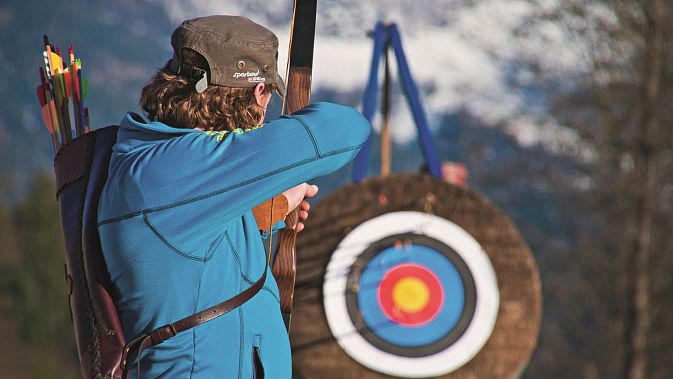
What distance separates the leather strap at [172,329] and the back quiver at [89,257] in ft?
0.10

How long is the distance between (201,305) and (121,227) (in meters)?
0.13

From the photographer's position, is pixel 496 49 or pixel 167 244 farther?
pixel 496 49

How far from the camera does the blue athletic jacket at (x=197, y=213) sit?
93 centimetres

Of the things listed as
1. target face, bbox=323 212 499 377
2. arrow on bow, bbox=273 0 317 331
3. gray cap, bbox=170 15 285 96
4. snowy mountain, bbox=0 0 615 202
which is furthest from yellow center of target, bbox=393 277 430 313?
gray cap, bbox=170 15 285 96

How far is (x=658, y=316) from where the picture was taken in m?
6.39

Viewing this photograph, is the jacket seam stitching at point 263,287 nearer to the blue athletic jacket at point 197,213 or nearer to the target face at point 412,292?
the blue athletic jacket at point 197,213

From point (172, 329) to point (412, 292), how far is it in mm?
1622

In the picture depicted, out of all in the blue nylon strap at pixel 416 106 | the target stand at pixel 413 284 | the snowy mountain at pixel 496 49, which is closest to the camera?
the target stand at pixel 413 284

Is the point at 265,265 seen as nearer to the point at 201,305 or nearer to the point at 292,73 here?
the point at 201,305

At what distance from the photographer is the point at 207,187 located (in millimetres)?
934

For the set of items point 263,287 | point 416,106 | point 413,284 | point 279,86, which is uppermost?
point 279,86

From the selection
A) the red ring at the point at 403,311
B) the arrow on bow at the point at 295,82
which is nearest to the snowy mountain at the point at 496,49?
the red ring at the point at 403,311

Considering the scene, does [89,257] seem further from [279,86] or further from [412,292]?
[412,292]

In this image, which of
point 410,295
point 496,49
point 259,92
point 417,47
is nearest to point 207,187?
point 259,92
